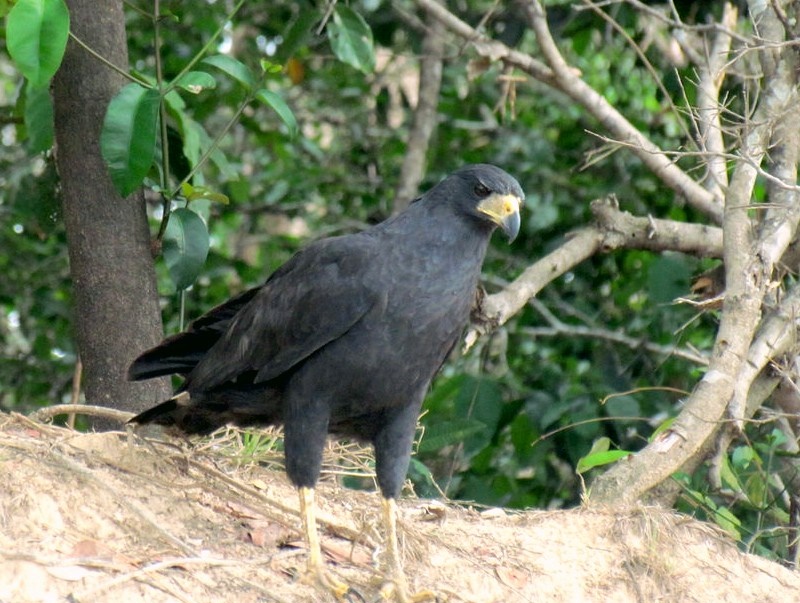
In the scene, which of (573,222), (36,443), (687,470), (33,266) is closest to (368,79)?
(573,222)

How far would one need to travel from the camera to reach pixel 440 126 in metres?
7.37

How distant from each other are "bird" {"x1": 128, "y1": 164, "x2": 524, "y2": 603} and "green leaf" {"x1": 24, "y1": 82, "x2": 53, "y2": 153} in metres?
Answer: 1.15

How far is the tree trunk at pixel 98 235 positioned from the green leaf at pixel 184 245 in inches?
4.9

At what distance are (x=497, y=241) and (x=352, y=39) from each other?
1.76m

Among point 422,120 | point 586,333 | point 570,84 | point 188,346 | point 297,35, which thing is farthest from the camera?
point 422,120

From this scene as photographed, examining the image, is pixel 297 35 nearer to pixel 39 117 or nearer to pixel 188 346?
pixel 39 117

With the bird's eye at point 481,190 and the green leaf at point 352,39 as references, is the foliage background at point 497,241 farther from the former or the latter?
the bird's eye at point 481,190

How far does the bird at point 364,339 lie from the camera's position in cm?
372

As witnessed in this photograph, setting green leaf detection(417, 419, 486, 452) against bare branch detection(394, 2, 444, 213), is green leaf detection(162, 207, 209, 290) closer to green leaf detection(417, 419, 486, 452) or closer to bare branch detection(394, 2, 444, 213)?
green leaf detection(417, 419, 486, 452)

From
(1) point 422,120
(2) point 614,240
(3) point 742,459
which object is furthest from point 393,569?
(1) point 422,120

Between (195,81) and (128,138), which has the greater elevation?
(195,81)

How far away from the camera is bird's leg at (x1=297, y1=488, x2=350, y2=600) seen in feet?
11.6

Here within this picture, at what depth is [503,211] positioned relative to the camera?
389 cm

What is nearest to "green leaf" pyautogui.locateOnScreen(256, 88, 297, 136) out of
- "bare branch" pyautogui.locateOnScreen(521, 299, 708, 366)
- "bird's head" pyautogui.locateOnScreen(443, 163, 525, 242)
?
"bird's head" pyautogui.locateOnScreen(443, 163, 525, 242)
